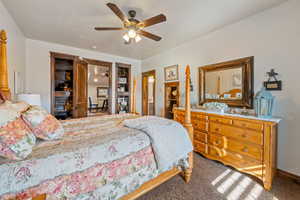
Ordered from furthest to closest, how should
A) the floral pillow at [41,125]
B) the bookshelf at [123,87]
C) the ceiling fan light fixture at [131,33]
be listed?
the bookshelf at [123,87]
the ceiling fan light fixture at [131,33]
the floral pillow at [41,125]

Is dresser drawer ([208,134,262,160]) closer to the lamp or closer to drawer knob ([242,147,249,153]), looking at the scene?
drawer knob ([242,147,249,153])

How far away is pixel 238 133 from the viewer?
207 cm

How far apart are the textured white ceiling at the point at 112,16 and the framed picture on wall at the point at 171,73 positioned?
85 cm

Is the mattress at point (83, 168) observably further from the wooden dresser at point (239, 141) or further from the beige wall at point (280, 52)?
the beige wall at point (280, 52)

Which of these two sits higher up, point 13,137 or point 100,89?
point 100,89

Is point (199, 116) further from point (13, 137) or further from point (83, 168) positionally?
point (13, 137)

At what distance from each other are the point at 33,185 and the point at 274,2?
11.9 feet

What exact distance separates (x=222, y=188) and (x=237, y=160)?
22.8 inches

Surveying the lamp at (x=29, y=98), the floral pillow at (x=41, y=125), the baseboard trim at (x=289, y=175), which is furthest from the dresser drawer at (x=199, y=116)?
the lamp at (x=29, y=98)

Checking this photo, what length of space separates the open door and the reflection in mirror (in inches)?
141

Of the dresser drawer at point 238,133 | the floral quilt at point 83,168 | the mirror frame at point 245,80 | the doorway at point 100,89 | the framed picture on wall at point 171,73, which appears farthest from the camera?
the doorway at point 100,89

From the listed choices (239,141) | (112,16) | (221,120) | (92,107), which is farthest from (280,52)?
(92,107)

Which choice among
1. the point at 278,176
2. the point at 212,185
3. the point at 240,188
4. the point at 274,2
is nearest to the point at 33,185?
the point at 212,185

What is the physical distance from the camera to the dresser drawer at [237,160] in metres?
1.86
